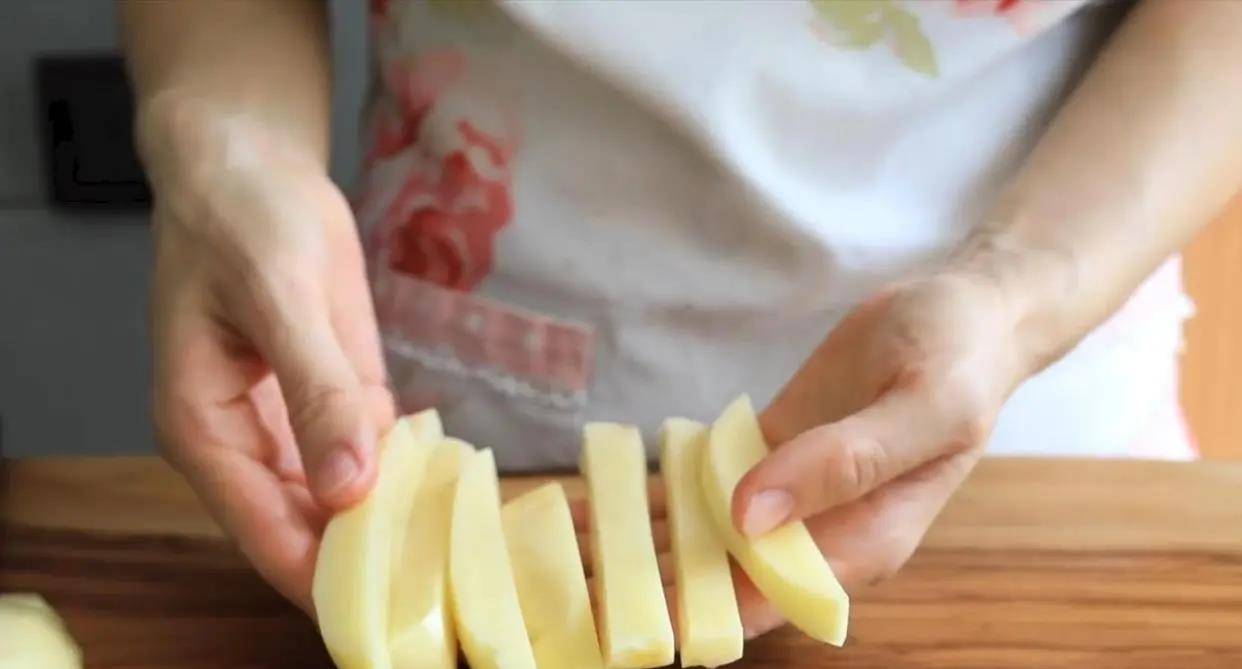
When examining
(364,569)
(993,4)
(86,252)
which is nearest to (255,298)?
(364,569)

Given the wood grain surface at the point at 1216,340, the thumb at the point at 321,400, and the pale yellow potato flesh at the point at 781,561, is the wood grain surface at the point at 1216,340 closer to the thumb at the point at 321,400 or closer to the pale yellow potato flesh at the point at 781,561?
the pale yellow potato flesh at the point at 781,561

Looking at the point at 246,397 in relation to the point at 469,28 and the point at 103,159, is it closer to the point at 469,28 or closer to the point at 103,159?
the point at 469,28

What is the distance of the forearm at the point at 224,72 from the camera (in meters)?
0.62

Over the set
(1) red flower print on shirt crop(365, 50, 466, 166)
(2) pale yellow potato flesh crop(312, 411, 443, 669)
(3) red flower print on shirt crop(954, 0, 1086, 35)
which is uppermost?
(3) red flower print on shirt crop(954, 0, 1086, 35)

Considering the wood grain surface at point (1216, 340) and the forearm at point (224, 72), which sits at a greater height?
the forearm at point (224, 72)

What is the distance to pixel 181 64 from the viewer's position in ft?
→ 2.16

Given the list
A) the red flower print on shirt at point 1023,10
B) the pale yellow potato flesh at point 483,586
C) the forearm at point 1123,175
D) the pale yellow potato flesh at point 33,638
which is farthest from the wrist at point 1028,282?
the pale yellow potato flesh at point 33,638

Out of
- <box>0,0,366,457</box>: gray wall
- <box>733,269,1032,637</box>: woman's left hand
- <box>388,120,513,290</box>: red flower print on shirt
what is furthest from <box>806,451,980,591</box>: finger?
<box>0,0,366,457</box>: gray wall

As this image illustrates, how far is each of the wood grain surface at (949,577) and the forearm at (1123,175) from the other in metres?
0.09

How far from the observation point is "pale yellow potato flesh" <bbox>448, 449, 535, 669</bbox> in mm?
454

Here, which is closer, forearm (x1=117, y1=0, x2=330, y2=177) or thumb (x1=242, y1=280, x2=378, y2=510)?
thumb (x1=242, y1=280, x2=378, y2=510)

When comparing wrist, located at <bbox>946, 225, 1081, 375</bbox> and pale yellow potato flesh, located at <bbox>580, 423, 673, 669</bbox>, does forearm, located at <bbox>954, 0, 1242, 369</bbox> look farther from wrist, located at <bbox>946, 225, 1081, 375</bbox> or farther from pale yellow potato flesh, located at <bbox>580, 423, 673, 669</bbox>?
pale yellow potato flesh, located at <bbox>580, 423, 673, 669</bbox>

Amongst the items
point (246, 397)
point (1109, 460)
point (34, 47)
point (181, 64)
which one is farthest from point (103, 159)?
point (1109, 460)

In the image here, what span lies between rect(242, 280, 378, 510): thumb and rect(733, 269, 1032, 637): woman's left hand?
0.44 feet
